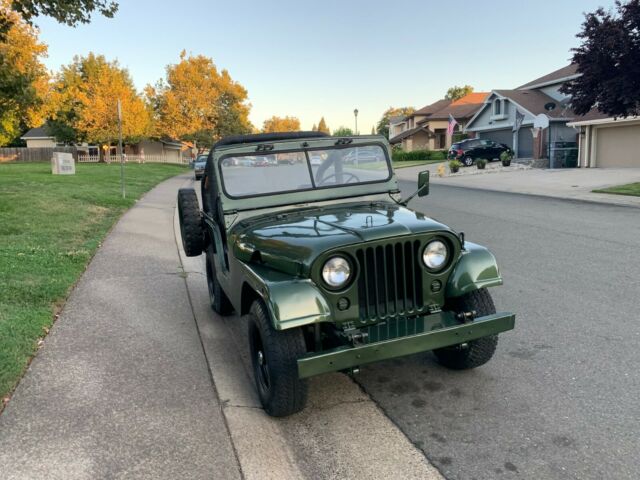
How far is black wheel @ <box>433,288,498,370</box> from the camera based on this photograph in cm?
357

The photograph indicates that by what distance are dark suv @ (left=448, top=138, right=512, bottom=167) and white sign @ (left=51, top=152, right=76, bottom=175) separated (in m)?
23.4

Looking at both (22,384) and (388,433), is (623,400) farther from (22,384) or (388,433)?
(22,384)

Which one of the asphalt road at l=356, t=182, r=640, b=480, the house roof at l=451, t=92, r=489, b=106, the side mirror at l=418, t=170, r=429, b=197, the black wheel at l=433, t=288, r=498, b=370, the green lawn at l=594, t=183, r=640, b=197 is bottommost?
the asphalt road at l=356, t=182, r=640, b=480

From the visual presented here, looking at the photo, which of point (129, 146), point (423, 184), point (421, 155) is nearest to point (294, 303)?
point (423, 184)

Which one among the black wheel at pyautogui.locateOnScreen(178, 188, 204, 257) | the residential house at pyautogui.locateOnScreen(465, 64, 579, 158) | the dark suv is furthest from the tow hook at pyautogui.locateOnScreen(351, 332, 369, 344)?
the residential house at pyautogui.locateOnScreen(465, 64, 579, 158)

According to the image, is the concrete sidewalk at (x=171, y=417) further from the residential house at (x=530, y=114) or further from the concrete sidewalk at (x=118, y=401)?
the residential house at (x=530, y=114)

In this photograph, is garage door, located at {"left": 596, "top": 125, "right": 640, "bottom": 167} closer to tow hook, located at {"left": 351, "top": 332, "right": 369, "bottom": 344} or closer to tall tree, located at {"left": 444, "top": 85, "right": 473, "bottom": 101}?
tow hook, located at {"left": 351, "top": 332, "right": 369, "bottom": 344}

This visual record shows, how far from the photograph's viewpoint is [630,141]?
2970 centimetres

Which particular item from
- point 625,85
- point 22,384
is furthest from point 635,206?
point 22,384

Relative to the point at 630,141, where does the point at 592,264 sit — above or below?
below

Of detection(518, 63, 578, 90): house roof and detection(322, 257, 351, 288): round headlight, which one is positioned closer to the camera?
detection(322, 257, 351, 288): round headlight

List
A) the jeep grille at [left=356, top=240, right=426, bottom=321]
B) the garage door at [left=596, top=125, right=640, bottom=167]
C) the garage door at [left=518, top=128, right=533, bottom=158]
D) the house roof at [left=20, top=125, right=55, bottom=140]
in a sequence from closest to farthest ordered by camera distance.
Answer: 1. the jeep grille at [left=356, top=240, right=426, bottom=321]
2. the garage door at [left=596, top=125, right=640, bottom=167]
3. the garage door at [left=518, top=128, right=533, bottom=158]
4. the house roof at [left=20, top=125, right=55, bottom=140]

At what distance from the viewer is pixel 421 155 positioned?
174ft

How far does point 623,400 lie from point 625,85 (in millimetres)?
15943
